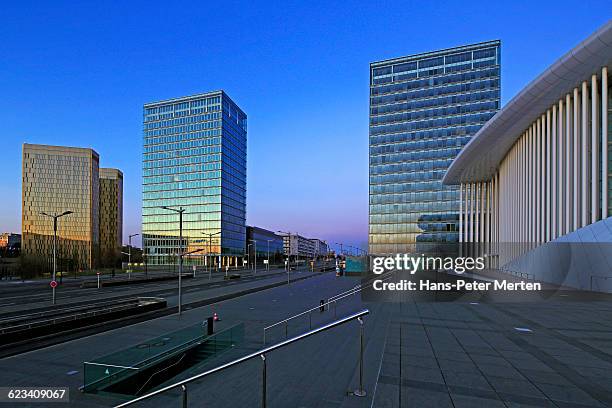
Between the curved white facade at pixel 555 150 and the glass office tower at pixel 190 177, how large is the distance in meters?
80.5

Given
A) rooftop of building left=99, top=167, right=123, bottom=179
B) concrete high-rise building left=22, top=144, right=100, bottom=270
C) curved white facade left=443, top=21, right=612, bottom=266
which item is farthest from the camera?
rooftop of building left=99, top=167, right=123, bottom=179

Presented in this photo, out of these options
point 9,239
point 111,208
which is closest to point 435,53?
point 111,208

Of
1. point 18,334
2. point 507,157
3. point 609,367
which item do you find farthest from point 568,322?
point 507,157

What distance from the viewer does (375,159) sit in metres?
102

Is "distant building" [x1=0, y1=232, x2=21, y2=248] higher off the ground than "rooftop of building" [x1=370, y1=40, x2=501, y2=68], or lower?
lower

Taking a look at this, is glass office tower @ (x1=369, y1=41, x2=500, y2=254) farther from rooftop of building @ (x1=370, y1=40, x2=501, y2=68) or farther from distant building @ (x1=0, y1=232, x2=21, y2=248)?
distant building @ (x1=0, y1=232, x2=21, y2=248)

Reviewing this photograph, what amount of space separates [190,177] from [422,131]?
240 feet

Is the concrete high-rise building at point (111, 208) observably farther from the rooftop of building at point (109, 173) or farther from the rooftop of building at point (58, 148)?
the rooftop of building at point (58, 148)

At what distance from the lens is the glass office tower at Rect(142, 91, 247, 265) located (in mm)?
118500

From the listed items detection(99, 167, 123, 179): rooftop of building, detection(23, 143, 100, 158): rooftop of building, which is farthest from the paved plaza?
detection(99, 167, 123, 179): rooftop of building

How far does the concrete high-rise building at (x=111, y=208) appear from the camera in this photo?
17088 cm

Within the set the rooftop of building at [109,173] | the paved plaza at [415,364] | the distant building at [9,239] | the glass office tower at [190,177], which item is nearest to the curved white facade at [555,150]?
the paved plaza at [415,364]

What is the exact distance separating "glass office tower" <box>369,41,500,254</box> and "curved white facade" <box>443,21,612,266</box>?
109ft

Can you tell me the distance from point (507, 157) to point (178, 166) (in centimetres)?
9726
